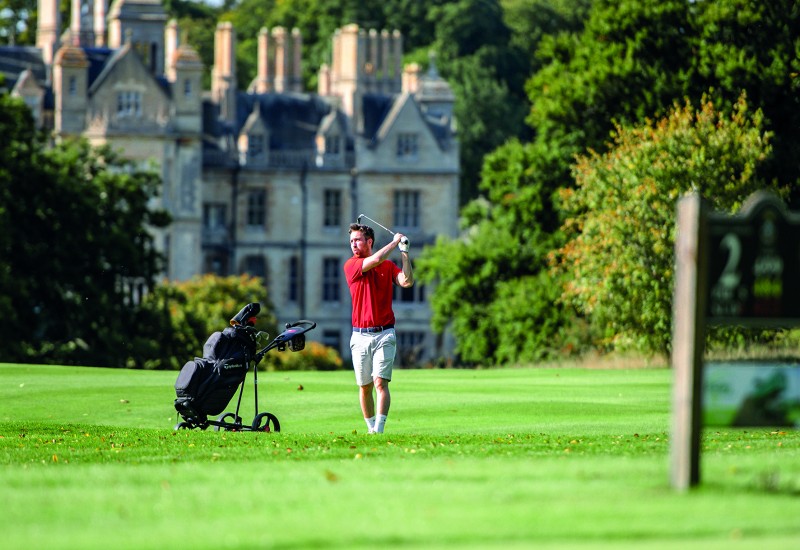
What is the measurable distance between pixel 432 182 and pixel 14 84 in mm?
18586

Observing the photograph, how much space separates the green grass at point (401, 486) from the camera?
9727 mm

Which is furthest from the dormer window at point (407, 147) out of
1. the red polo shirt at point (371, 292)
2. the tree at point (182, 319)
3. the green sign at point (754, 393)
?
the green sign at point (754, 393)

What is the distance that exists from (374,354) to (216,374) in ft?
6.37

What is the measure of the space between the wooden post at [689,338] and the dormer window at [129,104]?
217ft

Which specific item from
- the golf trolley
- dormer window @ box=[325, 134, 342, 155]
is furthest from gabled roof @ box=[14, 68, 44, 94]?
the golf trolley

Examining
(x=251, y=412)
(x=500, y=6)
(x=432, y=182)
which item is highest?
(x=500, y=6)

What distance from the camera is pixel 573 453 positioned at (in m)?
14.6

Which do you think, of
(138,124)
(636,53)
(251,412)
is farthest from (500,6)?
(251,412)

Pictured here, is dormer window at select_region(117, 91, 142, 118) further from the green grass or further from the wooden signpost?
the wooden signpost

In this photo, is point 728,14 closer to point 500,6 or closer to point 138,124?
point 138,124

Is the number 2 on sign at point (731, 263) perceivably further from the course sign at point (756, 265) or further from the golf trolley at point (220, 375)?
the golf trolley at point (220, 375)

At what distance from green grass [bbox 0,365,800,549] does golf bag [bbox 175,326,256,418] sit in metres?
0.51

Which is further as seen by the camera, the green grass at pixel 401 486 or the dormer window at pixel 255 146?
the dormer window at pixel 255 146

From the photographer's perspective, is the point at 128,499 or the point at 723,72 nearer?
the point at 128,499
